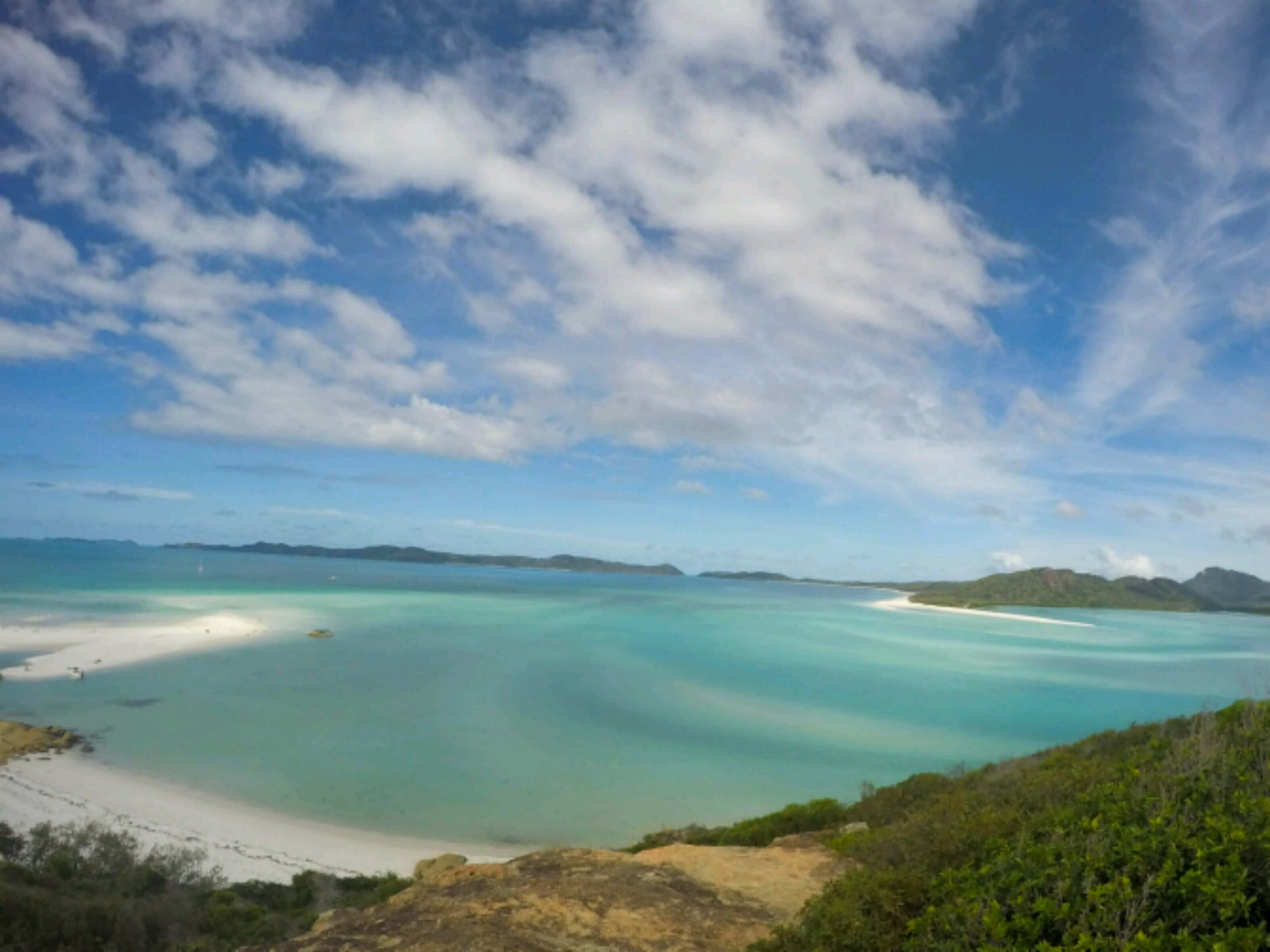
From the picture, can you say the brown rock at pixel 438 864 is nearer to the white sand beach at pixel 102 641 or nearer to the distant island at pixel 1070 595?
the white sand beach at pixel 102 641

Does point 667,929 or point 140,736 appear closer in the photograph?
point 667,929

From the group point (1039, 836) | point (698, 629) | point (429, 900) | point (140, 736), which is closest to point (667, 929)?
point (429, 900)

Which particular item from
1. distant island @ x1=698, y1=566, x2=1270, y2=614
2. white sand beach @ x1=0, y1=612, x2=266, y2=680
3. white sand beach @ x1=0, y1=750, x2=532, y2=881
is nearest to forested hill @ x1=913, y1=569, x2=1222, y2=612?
distant island @ x1=698, y1=566, x2=1270, y2=614

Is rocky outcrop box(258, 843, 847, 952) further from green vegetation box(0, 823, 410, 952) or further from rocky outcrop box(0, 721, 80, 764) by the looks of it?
rocky outcrop box(0, 721, 80, 764)

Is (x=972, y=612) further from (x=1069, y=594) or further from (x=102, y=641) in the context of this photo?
(x=102, y=641)

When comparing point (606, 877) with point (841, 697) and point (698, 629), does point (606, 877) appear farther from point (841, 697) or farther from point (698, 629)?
point (698, 629)

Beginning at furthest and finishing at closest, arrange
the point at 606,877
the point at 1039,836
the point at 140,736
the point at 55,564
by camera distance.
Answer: the point at 55,564, the point at 140,736, the point at 606,877, the point at 1039,836

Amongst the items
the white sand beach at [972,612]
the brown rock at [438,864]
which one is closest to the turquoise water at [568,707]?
the brown rock at [438,864]

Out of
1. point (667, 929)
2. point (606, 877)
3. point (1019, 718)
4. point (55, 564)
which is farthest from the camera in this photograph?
point (55, 564)
